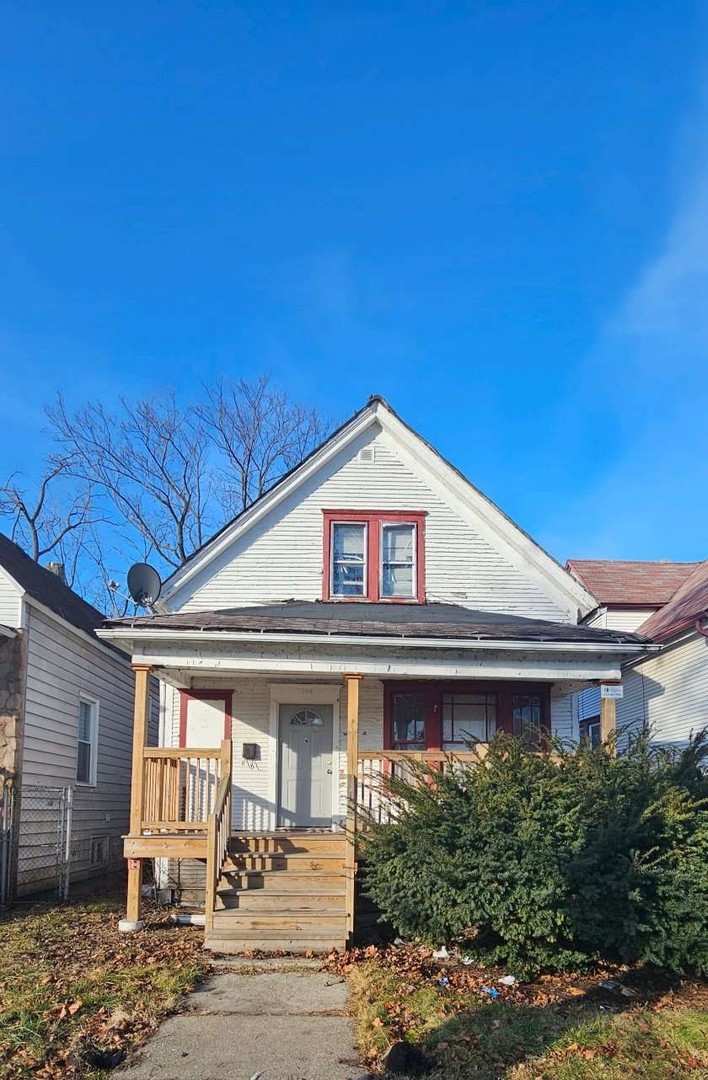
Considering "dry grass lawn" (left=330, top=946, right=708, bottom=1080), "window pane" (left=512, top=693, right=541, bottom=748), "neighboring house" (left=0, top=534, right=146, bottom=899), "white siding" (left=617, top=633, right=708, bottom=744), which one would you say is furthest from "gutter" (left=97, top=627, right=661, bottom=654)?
"white siding" (left=617, top=633, right=708, bottom=744)

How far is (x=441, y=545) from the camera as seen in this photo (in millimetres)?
14281

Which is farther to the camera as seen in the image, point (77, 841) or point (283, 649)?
point (77, 841)

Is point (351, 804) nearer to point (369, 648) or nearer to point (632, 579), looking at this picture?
point (369, 648)

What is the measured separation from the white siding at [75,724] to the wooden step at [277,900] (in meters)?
4.07

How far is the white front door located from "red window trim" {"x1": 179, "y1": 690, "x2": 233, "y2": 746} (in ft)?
2.54

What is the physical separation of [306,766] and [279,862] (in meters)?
2.94

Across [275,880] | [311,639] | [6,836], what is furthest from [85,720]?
[311,639]

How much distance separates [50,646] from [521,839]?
8500 mm

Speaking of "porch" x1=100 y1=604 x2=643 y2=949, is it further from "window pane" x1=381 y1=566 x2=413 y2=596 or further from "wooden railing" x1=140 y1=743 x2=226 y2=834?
"window pane" x1=381 y1=566 x2=413 y2=596

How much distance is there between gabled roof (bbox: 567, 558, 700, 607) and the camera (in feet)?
65.7

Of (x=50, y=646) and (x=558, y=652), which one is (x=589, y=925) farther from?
(x=50, y=646)

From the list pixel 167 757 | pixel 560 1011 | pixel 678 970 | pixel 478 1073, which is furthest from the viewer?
pixel 167 757

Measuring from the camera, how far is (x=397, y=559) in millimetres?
14289

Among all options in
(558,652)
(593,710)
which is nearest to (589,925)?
(558,652)
